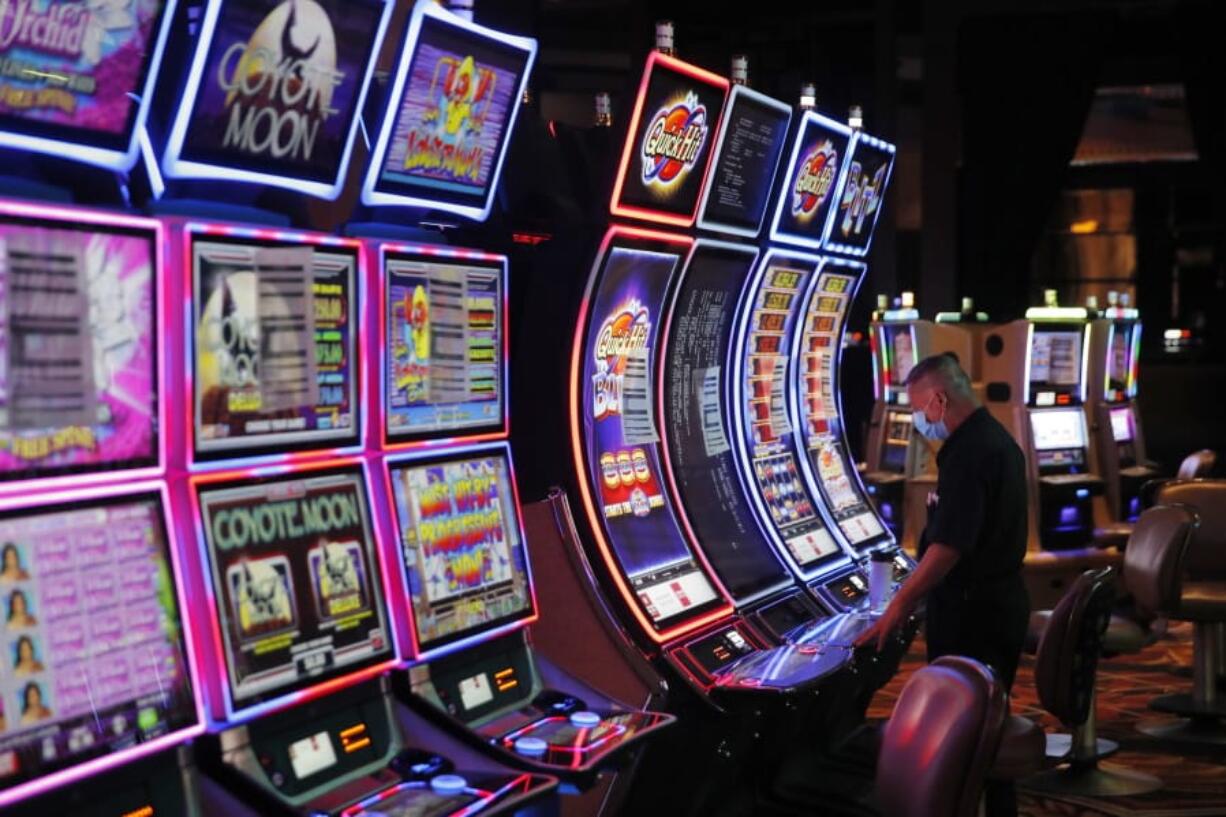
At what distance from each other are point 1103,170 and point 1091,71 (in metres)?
4.66

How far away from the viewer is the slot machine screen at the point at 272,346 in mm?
2725

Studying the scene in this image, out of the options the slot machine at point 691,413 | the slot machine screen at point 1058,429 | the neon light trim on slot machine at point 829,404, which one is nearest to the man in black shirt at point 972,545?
the slot machine at point 691,413

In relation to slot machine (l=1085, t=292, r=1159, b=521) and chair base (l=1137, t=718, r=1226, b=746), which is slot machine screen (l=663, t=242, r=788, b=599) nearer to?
chair base (l=1137, t=718, r=1226, b=746)

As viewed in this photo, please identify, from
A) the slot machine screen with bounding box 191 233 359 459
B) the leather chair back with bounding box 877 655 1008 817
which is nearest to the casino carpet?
the leather chair back with bounding box 877 655 1008 817

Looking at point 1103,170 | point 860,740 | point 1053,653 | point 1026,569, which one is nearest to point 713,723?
point 1053,653

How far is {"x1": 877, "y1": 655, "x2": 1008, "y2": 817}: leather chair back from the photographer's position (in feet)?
9.32

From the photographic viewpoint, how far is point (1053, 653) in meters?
4.75

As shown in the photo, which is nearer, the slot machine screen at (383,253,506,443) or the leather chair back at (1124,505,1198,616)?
the slot machine screen at (383,253,506,443)

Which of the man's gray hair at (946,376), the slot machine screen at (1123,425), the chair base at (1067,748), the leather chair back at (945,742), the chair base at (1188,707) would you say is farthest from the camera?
the slot machine screen at (1123,425)

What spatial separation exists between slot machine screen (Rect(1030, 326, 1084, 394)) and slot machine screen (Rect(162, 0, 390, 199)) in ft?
23.7

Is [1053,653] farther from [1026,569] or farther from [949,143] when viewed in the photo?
[949,143]

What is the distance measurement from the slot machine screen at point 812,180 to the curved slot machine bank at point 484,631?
2.12 meters

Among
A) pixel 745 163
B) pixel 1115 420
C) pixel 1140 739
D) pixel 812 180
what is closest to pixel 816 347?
pixel 812 180

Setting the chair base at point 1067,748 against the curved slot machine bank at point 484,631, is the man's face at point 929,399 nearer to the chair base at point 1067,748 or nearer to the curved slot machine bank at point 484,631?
the chair base at point 1067,748
